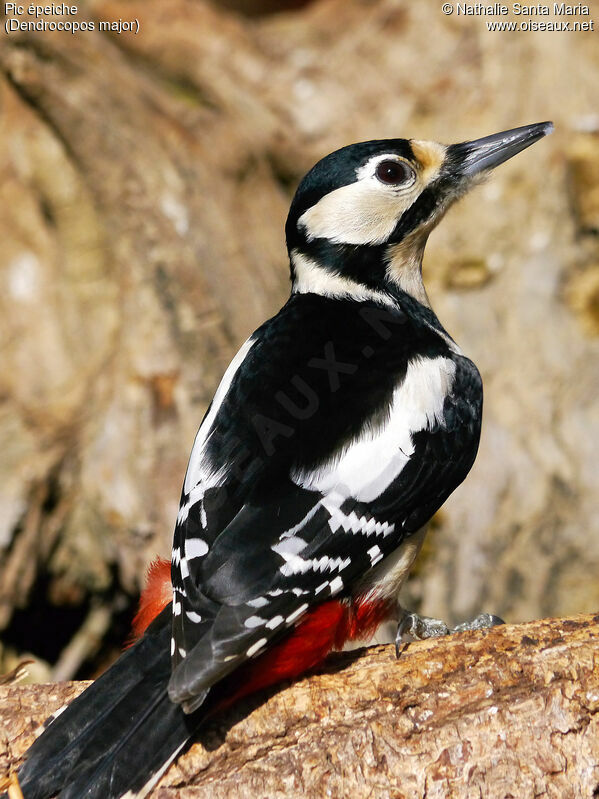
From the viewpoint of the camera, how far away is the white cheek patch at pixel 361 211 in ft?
11.0

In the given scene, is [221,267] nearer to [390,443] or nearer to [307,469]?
[390,443]

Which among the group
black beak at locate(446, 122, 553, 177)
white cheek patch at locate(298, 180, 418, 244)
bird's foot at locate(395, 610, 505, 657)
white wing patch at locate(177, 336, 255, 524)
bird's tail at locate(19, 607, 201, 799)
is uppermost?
white cheek patch at locate(298, 180, 418, 244)

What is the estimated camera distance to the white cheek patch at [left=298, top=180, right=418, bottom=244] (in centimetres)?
336

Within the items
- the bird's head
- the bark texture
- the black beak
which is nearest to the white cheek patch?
the bird's head

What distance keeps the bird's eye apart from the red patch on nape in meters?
1.55

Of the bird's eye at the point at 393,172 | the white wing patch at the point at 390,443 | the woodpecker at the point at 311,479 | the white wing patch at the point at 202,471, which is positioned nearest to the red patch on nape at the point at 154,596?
the woodpecker at the point at 311,479

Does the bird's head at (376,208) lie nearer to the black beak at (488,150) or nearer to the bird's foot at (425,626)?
the black beak at (488,150)

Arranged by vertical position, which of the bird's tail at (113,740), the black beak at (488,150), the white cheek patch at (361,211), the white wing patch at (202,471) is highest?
the white cheek patch at (361,211)

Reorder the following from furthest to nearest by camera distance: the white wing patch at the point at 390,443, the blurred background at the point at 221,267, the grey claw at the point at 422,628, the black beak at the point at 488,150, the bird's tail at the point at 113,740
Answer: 1. the blurred background at the point at 221,267
2. the black beak at the point at 488,150
3. the grey claw at the point at 422,628
4. the white wing patch at the point at 390,443
5. the bird's tail at the point at 113,740

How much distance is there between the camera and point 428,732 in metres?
2.41

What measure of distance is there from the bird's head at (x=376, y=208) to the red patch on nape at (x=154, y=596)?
46.0 inches

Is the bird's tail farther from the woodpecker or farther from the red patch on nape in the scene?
the red patch on nape

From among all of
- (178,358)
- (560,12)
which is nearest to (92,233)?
(178,358)

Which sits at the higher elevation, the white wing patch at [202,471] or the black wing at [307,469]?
the white wing patch at [202,471]
